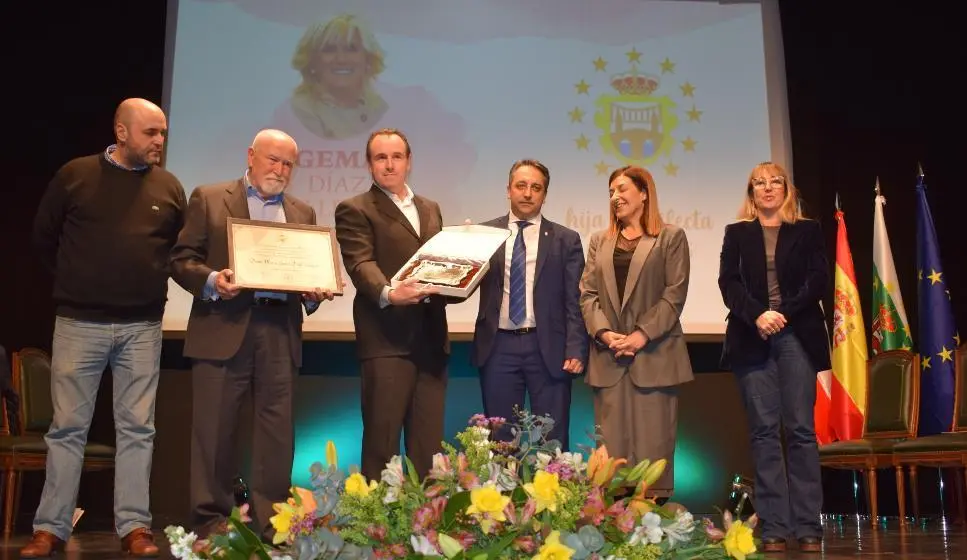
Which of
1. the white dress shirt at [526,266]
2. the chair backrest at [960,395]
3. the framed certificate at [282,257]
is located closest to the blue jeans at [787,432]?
the white dress shirt at [526,266]

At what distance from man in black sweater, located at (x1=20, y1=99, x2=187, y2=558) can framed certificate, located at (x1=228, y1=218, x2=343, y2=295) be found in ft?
1.12

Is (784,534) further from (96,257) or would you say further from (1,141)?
(1,141)

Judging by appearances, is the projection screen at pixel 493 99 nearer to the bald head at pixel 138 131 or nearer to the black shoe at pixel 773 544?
the bald head at pixel 138 131

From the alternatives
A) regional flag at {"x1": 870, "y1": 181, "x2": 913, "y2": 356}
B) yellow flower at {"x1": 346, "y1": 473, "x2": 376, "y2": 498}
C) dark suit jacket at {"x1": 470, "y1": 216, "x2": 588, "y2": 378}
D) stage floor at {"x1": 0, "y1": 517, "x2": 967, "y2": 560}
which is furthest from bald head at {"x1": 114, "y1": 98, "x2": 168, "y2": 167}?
regional flag at {"x1": 870, "y1": 181, "x2": 913, "y2": 356}

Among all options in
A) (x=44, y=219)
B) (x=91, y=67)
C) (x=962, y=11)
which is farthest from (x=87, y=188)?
(x=962, y=11)

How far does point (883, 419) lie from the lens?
5652mm

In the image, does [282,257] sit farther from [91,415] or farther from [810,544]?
[810,544]

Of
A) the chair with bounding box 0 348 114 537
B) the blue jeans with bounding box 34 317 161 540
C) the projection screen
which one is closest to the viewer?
the blue jeans with bounding box 34 317 161 540

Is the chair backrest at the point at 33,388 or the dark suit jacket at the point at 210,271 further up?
the dark suit jacket at the point at 210,271

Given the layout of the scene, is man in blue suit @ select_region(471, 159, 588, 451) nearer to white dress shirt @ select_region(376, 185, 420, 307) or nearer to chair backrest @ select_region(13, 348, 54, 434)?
white dress shirt @ select_region(376, 185, 420, 307)

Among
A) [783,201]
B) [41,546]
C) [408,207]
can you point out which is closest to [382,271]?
[408,207]

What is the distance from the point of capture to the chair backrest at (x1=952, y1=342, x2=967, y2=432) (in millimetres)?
5562

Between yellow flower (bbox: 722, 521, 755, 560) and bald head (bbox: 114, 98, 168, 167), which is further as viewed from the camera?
bald head (bbox: 114, 98, 168, 167)

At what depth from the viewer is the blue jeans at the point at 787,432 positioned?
364 cm
